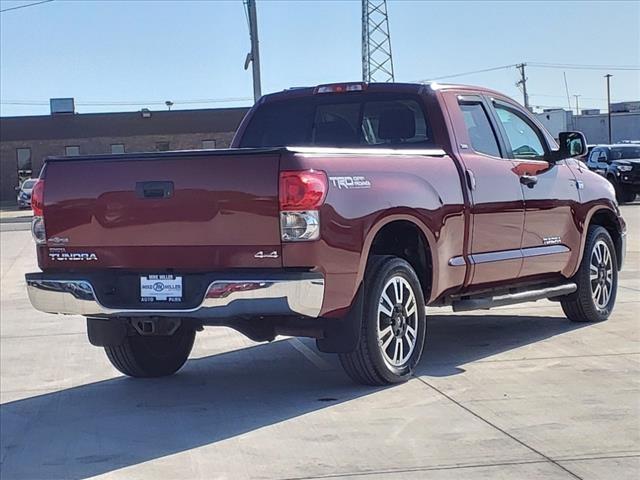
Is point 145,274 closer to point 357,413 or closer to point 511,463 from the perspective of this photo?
point 357,413

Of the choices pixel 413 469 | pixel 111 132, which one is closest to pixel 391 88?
pixel 413 469

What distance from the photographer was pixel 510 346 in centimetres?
824

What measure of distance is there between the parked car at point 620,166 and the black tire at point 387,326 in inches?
760

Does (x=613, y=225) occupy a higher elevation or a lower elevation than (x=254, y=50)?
lower

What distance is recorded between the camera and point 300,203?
231 inches

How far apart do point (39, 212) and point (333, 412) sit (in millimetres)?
2381

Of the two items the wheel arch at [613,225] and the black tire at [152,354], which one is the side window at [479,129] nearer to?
the wheel arch at [613,225]

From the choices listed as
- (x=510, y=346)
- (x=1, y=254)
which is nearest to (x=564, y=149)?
(x=510, y=346)

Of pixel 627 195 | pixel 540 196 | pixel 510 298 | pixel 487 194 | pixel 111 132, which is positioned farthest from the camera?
pixel 111 132

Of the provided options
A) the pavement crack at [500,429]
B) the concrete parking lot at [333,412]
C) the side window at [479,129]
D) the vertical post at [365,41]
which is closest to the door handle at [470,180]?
the side window at [479,129]

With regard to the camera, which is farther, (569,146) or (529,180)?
(569,146)

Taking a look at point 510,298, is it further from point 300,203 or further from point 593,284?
point 300,203

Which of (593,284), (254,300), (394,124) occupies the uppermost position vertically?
(394,124)

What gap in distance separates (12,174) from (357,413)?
205 ft
